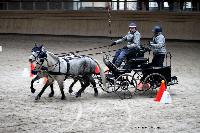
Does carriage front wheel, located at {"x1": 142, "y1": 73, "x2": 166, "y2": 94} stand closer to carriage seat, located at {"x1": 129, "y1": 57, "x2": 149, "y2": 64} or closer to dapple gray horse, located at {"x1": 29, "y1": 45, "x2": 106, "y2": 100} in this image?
carriage seat, located at {"x1": 129, "y1": 57, "x2": 149, "y2": 64}

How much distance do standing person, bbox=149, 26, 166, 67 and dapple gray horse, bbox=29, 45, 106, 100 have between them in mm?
1766

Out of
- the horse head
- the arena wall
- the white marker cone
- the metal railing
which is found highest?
the metal railing

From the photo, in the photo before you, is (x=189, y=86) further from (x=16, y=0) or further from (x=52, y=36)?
(x=16, y=0)

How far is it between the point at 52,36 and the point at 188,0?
28.8ft

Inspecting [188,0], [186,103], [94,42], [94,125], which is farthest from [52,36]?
[94,125]

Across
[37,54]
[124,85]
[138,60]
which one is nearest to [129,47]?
[138,60]

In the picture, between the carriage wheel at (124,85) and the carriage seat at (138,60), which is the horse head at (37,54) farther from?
the carriage seat at (138,60)

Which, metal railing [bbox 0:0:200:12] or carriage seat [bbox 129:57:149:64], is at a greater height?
metal railing [bbox 0:0:200:12]

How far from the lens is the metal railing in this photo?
2814cm

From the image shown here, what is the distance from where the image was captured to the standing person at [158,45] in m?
15.2

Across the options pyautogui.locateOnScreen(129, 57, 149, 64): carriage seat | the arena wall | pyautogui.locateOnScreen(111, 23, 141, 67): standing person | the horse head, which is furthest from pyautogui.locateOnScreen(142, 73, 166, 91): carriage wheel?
the arena wall

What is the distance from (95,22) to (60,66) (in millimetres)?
15557

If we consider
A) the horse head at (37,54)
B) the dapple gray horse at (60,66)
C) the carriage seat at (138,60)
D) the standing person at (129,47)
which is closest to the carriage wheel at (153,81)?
the carriage seat at (138,60)

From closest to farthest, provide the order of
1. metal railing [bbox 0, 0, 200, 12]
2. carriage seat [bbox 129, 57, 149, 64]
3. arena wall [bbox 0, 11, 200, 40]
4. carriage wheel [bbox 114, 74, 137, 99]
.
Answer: carriage wheel [bbox 114, 74, 137, 99] → carriage seat [bbox 129, 57, 149, 64] → arena wall [bbox 0, 11, 200, 40] → metal railing [bbox 0, 0, 200, 12]
